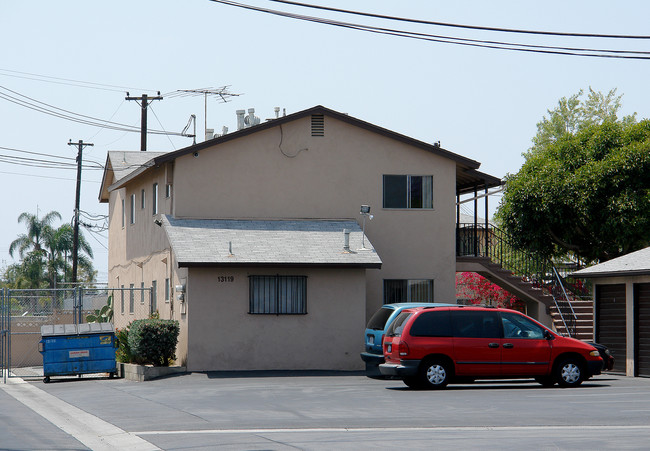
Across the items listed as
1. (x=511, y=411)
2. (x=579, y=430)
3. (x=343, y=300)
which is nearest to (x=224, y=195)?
(x=343, y=300)

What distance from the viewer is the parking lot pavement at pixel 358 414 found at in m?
11.6

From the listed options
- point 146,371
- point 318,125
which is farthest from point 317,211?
point 146,371

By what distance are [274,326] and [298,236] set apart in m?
2.65

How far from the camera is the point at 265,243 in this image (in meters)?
25.0

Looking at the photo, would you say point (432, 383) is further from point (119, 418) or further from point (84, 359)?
point (84, 359)

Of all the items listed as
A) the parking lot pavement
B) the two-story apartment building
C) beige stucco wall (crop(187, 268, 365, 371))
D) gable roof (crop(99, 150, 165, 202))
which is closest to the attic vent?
the two-story apartment building

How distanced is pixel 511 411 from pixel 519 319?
5208 mm

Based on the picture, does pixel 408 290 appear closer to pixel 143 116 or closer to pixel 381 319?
pixel 381 319

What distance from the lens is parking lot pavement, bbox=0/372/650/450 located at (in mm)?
11617

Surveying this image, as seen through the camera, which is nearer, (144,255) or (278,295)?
(278,295)

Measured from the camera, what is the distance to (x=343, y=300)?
25.0 m

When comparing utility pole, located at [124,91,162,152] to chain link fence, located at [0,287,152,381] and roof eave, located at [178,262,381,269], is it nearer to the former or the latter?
chain link fence, located at [0,287,152,381]

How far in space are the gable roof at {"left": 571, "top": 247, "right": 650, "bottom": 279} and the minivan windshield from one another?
6.58m

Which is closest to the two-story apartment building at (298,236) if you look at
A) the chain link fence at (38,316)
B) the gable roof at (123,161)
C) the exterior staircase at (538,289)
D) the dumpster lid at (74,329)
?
the exterior staircase at (538,289)
